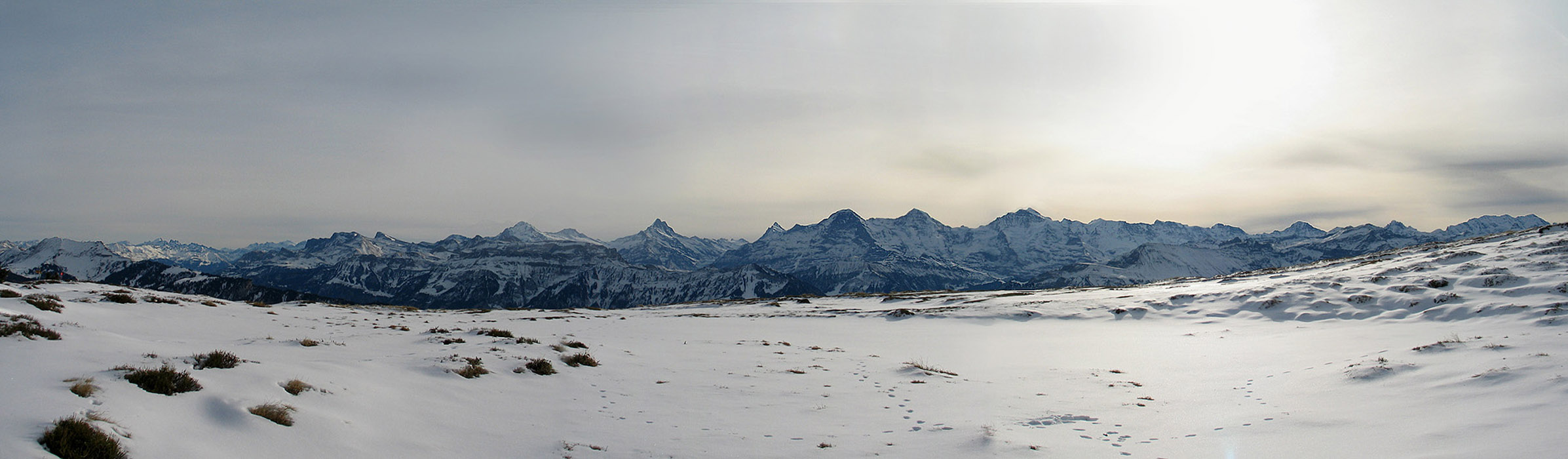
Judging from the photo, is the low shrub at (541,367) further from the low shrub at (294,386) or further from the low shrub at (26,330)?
the low shrub at (26,330)

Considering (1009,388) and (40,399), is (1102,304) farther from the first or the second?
(40,399)

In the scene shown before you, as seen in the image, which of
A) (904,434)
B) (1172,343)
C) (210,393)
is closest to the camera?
(210,393)

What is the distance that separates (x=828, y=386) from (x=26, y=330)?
1556 cm

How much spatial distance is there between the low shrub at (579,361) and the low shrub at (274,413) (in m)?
8.19

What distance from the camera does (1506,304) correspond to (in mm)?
23109

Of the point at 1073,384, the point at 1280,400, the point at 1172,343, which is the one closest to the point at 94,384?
the point at 1073,384

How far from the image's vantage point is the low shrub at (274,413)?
28.5 ft

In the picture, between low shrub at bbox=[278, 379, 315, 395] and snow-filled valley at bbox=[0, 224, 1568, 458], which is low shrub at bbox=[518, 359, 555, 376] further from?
low shrub at bbox=[278, 379, 315, 395]

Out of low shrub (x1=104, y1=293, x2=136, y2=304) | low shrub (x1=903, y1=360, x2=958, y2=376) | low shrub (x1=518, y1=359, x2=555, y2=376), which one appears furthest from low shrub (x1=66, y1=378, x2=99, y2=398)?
low shrub (x1=104, y1=293, x2=136, y2=304)

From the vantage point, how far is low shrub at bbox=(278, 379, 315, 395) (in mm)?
10031

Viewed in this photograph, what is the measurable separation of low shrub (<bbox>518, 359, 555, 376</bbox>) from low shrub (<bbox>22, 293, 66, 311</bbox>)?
49.9 feet

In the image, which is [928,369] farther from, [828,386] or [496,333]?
[496,333]

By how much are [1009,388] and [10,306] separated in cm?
2774

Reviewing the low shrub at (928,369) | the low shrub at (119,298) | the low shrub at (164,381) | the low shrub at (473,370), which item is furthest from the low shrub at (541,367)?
the low shrub at (119,298)
